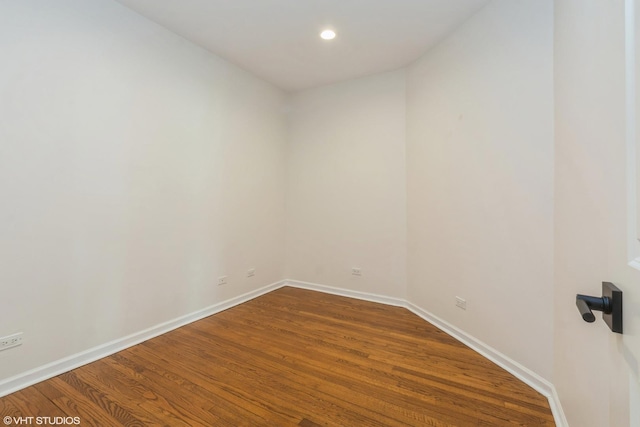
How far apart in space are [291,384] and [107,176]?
6.96 feet

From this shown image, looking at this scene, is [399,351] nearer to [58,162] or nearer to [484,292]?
[484,292]

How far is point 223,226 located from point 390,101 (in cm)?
252

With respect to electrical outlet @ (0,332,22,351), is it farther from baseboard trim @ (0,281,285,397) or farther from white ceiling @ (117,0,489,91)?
white ceiling @ (117,0,489,91)

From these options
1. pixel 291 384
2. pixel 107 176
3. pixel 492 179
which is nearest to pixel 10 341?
pixel 107 176

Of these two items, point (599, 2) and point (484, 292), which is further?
point (484, 292)

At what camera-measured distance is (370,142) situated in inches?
136

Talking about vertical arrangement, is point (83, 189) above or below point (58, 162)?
below

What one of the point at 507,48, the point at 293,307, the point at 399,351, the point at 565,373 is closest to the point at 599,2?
the point at 507,48

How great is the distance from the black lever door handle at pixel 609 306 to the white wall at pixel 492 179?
4.37ft

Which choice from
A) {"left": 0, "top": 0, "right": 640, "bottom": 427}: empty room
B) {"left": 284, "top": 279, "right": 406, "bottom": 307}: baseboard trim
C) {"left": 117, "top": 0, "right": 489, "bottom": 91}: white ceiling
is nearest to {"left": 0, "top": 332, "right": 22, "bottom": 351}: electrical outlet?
{"left": 0, "top": 0, "right": 640, "bottom": 427}: empty room

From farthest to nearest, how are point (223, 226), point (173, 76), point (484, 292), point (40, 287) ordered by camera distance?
1. point (223, 226)
2. point (173, 76)
3. point (484, 292)
4. point (40, 287)

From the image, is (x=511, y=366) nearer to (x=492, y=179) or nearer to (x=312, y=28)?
(x=492, y=179)

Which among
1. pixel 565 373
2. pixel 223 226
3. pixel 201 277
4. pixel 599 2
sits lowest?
pixel 565 373

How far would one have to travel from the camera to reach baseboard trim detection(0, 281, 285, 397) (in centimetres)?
173
